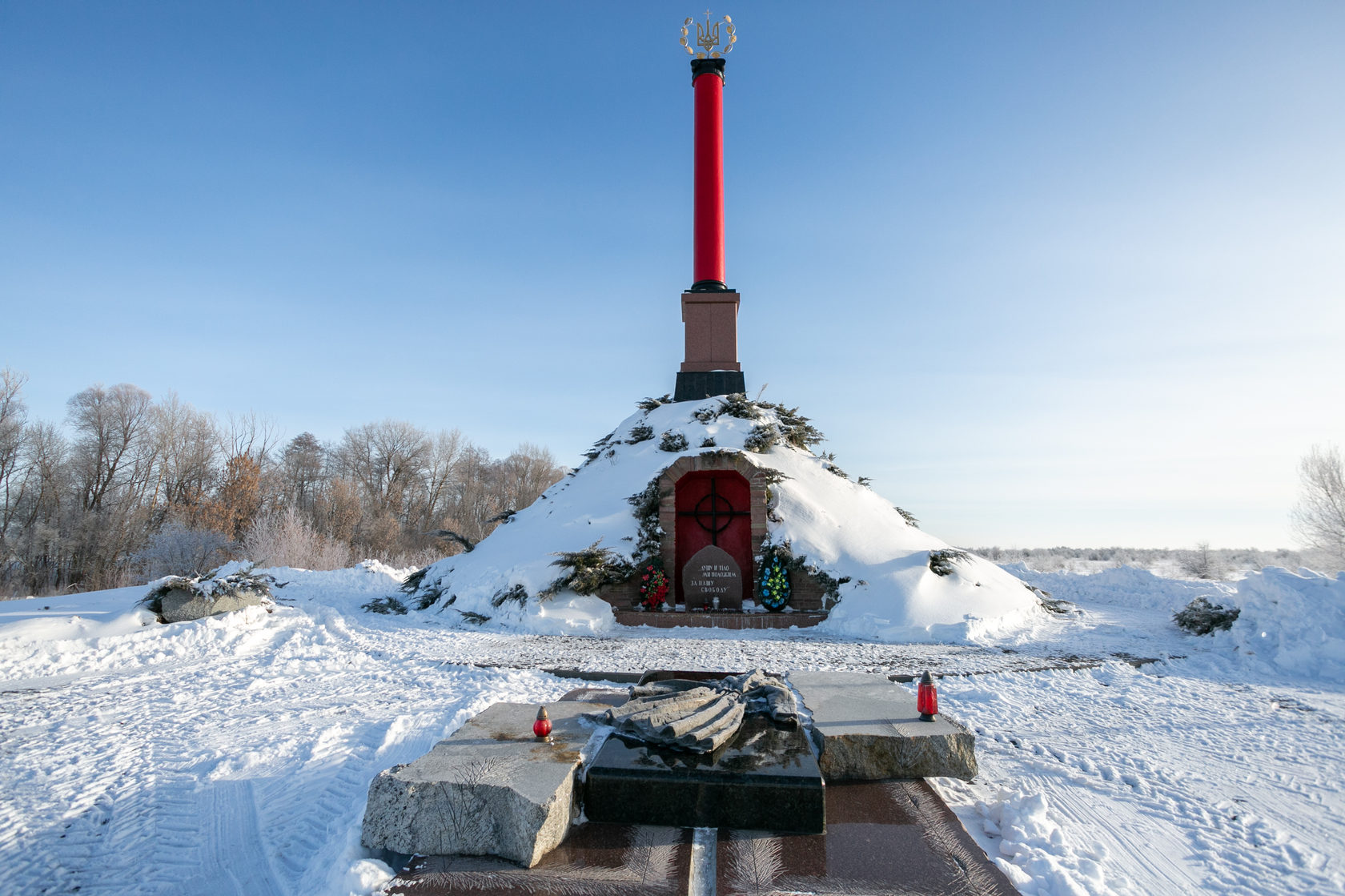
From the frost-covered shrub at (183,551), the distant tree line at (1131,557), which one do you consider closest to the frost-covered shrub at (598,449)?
the frost-covered shrub at (183,551)

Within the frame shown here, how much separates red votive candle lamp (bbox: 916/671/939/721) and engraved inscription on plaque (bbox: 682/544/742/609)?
6.99m

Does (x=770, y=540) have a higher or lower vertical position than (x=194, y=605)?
higher

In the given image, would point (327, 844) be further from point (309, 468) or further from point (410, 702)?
point (309, 468)

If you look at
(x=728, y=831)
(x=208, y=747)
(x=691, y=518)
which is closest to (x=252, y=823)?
(x=208, y=747)

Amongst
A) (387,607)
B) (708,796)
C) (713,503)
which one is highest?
(713,503)

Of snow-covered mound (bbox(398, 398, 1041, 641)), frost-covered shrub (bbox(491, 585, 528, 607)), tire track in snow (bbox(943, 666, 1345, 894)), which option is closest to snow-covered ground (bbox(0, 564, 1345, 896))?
tire track in snow (bbox(943, 666, 1345, 894))

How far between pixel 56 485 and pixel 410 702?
105 feet

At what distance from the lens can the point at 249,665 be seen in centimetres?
744

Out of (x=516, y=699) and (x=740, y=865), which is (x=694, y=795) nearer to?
(x=740, y=865)

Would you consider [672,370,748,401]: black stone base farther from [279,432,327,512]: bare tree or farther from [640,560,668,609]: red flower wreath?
[279,432,327,512]: bare tree

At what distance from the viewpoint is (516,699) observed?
19.2 ft

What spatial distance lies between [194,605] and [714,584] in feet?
25.5

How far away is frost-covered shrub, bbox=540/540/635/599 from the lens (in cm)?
1083

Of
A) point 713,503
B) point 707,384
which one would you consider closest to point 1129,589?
point 713,503
